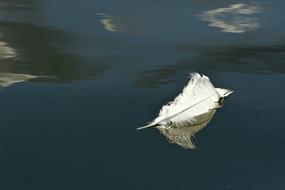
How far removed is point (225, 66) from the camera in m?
1.89

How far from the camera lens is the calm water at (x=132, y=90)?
57.2 inches

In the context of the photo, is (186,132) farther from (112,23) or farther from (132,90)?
(112,23)

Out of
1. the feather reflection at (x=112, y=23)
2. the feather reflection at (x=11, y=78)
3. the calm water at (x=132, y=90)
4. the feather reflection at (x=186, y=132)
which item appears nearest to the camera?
the calm water at (x=132, y=90)

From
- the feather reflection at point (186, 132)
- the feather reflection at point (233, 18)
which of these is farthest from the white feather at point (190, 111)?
the feather reflection at point (233, 18)

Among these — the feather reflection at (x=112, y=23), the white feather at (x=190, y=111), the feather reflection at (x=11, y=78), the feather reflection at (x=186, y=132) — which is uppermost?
the feather reflection at (x=112, y=23)

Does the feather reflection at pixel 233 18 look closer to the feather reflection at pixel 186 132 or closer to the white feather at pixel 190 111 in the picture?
the white feather at pixel 190 111

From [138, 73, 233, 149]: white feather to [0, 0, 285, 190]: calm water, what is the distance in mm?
28

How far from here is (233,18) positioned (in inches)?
83.0

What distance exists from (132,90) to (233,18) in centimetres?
54

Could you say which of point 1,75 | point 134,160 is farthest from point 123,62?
point 134,160

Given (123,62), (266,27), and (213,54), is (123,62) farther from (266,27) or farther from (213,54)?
(266,27)

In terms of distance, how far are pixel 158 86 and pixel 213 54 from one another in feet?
0.81

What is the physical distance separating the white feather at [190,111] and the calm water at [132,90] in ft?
0.09

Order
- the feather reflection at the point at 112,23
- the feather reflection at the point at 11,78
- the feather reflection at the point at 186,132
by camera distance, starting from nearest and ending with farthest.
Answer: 1. the feather reflection at the point at 186,132
2. the feather reflection at the point at 11,78
3. the feather reflection at the point at 112,23
